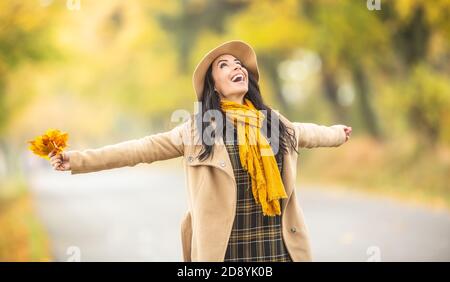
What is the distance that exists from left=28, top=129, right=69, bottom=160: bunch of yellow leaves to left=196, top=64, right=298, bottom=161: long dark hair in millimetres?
567

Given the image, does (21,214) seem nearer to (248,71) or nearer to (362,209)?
(362,209)

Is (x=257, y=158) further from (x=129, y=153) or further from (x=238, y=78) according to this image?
(x=129, y=153)

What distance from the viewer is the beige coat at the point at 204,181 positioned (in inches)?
92.3

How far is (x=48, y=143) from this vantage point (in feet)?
7.52

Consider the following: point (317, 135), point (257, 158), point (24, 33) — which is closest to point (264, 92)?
point (24, 33)

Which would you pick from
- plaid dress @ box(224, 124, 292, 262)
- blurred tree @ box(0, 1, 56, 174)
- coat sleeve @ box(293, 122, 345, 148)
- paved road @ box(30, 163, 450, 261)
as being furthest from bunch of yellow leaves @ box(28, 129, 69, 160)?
blurred tree @ box(0, 1, 56, 174)

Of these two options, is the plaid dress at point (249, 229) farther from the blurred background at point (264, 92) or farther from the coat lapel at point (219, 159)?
the blurred background at point (264, 92)

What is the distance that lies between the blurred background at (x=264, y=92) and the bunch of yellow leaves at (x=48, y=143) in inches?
99.1

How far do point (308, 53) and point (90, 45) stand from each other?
3353mm

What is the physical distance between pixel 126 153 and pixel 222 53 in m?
0.62

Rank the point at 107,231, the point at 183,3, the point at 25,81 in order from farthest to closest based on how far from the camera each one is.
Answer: the point at 183,3 → the point at 25,81 → the point at 107,231

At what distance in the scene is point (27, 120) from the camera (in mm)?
9914

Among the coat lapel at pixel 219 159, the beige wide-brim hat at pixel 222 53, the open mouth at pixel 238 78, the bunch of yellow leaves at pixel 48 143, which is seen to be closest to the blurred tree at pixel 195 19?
the beige wide-brim hat at pixel 222 53
